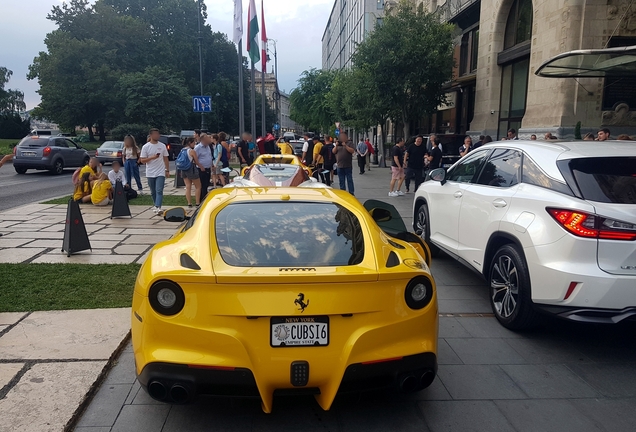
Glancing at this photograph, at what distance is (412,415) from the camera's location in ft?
11.2

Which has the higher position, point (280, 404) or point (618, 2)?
point (618, 2)

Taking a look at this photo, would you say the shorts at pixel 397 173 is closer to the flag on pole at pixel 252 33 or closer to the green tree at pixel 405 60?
the green tree at pixel 405 60

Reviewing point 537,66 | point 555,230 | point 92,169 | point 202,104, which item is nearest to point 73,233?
point 92,169

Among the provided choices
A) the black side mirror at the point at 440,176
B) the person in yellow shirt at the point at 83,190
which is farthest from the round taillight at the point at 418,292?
the person in yellow shirt at the point at 83,190

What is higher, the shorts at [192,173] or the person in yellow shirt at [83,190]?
the shorts at [192,173]

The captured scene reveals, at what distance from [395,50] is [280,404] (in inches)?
837

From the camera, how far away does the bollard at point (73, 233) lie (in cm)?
727

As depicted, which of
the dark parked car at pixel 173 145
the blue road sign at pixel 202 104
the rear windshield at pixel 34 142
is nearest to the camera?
the rear windshield at pixel 34 142

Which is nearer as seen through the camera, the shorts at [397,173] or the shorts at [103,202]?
the shorts at [103,202]

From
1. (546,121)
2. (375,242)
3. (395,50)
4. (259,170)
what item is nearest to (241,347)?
(375,242)

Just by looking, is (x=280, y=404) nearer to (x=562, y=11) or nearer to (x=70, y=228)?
(x=70, y=228)

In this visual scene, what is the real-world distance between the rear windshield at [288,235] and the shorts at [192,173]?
8.66 m

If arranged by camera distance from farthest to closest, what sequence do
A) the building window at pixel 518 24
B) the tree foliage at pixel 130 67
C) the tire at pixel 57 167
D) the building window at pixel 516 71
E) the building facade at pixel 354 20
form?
1. the building facade at pixel 354 20
2. the tree foliage at pixel 130 67
3. the tire at pixel 57 167
4. the building window at pixel 516 71
5. the building window at pixel 518 24

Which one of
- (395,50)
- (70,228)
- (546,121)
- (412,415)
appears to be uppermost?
(395,50)
